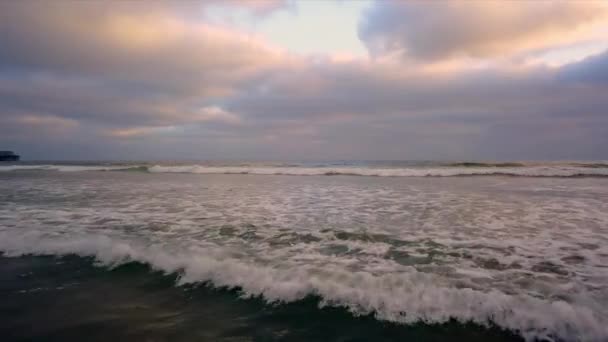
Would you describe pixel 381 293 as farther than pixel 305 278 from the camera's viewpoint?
No

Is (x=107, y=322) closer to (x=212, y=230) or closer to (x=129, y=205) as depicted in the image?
(x=212, y=230)

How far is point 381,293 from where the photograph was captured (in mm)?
3727

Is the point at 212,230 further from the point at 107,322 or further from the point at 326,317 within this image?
the point at 326,317

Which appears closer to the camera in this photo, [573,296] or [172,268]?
[573,296]

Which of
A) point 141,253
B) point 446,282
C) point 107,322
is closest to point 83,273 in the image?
point 141,253

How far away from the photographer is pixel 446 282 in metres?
3.99

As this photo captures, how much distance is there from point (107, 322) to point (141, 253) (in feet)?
Result: 7.19

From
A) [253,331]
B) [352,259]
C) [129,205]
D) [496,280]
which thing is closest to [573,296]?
[496,280]

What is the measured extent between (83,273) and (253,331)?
120 inches

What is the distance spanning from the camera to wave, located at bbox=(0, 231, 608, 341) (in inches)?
121

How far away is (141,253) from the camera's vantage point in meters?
5.35

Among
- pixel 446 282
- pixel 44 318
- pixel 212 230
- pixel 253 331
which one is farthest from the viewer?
pixel 212 230

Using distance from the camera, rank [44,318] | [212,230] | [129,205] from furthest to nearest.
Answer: [129,205] → [212,230] → [44,318]

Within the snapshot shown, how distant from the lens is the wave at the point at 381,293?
3082 mm
